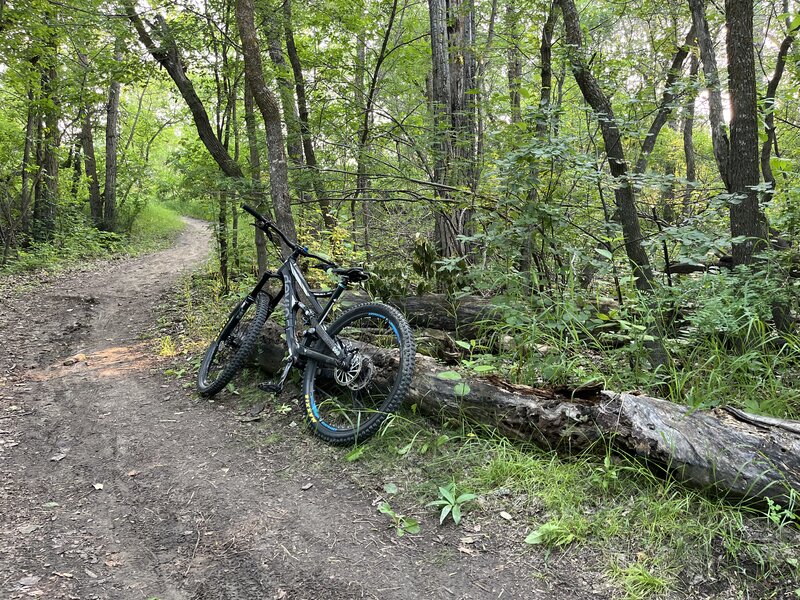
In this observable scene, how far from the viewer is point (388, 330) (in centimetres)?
405

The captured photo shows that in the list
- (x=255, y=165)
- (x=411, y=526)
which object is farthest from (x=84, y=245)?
(x=411, y=526)

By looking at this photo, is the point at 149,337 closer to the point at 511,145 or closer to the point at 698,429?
the point at 511,145

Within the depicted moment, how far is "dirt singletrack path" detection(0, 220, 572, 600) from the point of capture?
93.1 inches

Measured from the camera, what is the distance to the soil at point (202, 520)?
2.35 m

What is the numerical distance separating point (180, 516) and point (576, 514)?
2.29 metres

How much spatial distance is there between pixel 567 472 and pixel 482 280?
206cm

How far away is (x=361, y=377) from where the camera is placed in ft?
12.5

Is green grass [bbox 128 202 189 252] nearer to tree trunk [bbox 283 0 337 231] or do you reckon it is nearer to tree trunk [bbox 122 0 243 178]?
tree trunk [bbox 122 0 243 178]

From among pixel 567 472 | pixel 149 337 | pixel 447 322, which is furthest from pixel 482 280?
pixel 149 337

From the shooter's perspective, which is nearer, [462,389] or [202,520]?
[202,520]

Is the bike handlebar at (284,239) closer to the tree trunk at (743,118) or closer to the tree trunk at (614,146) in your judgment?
the tree trunk at (614,146)

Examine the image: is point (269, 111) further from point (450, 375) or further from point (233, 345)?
point (450, 375)

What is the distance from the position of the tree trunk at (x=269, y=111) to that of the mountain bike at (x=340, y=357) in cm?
83

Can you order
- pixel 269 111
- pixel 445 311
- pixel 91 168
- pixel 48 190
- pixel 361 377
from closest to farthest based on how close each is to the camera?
pixel 361 377, pixel 445 311, pixel 269 111, pixel 48 190, pixel 91 168
